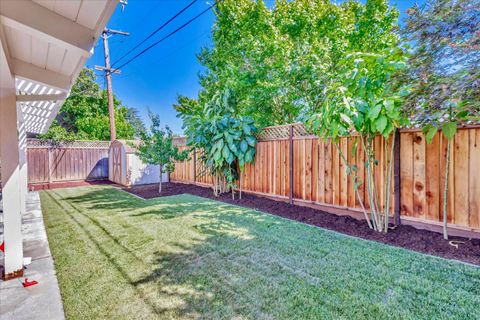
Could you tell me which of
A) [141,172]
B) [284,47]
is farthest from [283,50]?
[141,172]

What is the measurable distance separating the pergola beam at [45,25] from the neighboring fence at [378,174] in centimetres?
343

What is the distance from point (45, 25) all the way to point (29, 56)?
3.50 ft

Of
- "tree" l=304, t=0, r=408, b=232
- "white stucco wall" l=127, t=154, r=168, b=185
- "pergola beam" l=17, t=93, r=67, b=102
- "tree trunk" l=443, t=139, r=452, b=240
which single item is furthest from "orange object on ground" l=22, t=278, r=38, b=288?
"white stucco wall" l=127, t=154, r=168, b=185

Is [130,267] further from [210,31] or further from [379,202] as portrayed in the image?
[210,31]

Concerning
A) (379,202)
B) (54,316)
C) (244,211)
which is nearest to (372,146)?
(379,202)

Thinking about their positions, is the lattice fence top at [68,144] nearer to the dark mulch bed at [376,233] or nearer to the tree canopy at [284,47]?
the tree canopy at [284,47]

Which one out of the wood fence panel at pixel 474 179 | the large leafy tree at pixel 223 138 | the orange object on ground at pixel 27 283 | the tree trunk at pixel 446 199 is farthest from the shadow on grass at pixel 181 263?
the wood fence panel at pixel 474 179

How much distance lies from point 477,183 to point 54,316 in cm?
453

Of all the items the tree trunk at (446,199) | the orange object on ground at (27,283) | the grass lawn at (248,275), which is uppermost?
the tree trunk at (446,199)

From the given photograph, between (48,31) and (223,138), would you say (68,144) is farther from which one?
(48,31)

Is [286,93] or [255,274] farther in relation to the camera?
[286,93]

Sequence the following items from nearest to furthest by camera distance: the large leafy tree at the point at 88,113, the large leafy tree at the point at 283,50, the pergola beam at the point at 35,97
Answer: the pergola beam at the point at 35,97, the large leafy tree at the point at 283,50, the large leafy tree at the point at 88,113

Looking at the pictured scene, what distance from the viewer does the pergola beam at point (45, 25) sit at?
151 centimetres

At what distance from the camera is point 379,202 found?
11.9ft
